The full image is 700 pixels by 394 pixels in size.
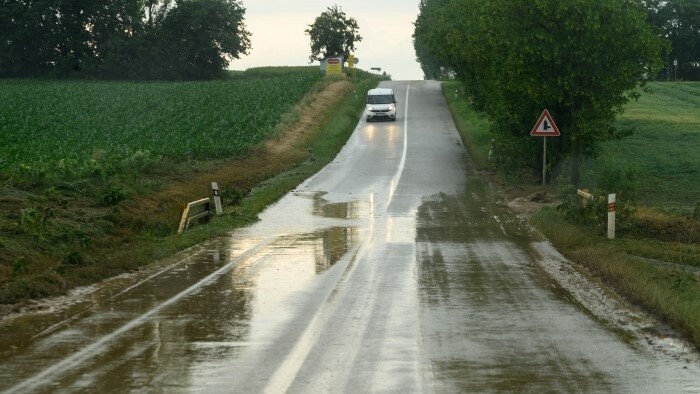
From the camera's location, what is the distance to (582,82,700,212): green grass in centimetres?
3212

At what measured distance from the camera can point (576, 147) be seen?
3078 centimetres

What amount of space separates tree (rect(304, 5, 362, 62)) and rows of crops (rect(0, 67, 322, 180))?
1324 inches

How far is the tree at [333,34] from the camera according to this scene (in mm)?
119000

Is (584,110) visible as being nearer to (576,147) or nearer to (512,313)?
(576,147)

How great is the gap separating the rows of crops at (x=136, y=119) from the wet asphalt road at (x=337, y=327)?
31.7 feet

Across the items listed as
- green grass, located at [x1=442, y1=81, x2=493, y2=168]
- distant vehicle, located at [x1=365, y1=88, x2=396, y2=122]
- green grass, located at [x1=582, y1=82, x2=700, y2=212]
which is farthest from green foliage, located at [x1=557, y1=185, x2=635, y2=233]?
distant vehicle, located at [x1=365, y1=88, x2=396, y2=122]

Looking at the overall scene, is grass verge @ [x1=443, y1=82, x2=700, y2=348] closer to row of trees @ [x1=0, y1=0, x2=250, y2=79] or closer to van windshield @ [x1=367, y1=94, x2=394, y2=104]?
van windshield @ [x1=367, y1=94, x2=394, y2=104]

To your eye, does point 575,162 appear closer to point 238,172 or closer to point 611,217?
point 611,217

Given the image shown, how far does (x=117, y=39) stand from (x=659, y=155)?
81006 mm

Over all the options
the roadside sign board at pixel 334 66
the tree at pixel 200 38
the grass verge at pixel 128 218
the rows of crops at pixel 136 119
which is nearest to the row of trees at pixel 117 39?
the tree at pixel 200 38

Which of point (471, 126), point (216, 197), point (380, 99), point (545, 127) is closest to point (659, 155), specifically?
point (545, 127)

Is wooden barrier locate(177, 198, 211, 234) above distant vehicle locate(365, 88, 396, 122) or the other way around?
the other way around

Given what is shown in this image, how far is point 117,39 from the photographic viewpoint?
111m

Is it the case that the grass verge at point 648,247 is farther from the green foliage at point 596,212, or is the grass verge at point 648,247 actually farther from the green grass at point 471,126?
the green grass at point 471,126
